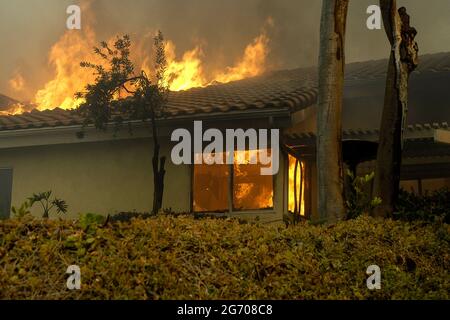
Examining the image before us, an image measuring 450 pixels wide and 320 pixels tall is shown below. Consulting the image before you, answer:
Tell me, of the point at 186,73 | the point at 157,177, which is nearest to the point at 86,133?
the point at 157,177

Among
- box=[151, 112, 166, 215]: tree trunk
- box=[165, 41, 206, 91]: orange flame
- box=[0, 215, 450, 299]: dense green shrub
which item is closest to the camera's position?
box=[0, 215, 450, 299]: dense green shrub

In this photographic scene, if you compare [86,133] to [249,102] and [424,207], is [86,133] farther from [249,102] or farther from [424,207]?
[424,207]

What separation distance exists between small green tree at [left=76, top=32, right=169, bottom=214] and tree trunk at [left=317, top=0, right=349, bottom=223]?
480cm

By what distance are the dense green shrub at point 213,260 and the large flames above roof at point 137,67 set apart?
9173 millimetres

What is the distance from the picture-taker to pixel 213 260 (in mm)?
5230

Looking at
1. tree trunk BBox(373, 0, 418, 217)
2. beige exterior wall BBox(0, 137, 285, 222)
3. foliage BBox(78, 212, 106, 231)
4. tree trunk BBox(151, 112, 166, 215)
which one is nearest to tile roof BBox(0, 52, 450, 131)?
tree trunk BBox(151, 112, 166, 215)

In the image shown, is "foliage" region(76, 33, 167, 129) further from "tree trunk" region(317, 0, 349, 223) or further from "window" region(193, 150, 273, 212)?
"tree trunk" region(317, 0, 349, 223)

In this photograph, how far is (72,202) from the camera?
14102 millimetres

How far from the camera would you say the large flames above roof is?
1902 centimetres

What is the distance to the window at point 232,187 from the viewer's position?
1255 cm

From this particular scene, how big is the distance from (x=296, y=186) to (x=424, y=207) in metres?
5.31

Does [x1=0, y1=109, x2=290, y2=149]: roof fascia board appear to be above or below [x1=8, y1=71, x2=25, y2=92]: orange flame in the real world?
below
